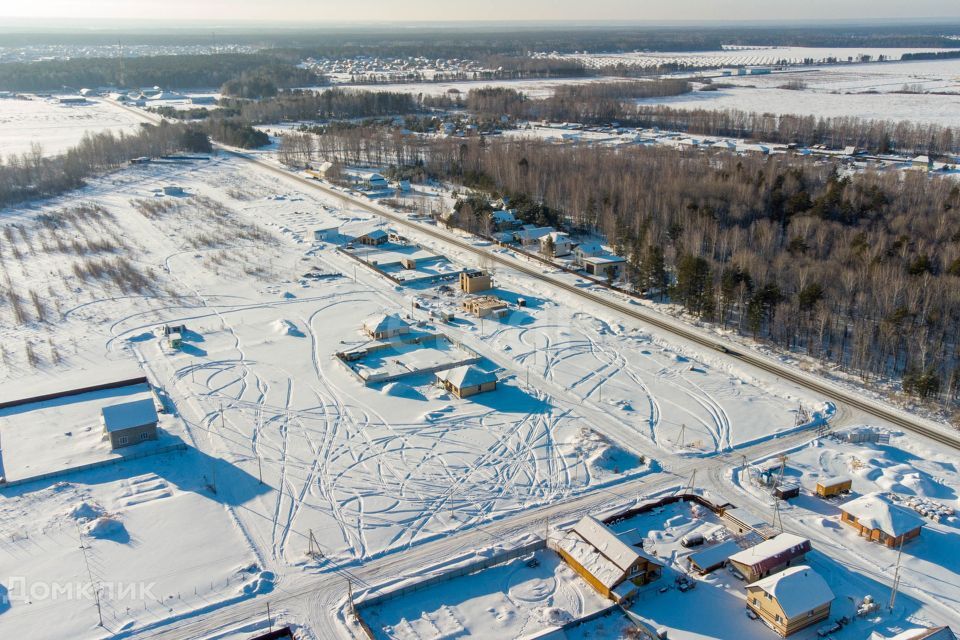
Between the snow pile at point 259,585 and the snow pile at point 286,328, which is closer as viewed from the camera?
the snow pile at point 259,585

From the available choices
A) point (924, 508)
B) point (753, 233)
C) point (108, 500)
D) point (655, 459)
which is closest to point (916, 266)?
point (753, 233)

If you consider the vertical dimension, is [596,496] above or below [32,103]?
below

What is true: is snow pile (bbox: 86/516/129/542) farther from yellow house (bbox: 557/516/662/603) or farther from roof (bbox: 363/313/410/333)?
roof (bbox: 363/313/410/333)

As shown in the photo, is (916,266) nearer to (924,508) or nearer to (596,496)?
(924,508)

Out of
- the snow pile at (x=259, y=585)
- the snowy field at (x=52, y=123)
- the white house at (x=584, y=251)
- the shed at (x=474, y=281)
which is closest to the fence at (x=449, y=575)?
the snow pile at (x=259, y=585)

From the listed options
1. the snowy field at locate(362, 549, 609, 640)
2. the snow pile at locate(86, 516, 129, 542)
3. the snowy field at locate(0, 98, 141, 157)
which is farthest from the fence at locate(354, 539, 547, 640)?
the snowy field at locate(0, 98, 141, 157)

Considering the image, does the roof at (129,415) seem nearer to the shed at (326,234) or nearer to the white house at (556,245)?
the shed at (326,234)
